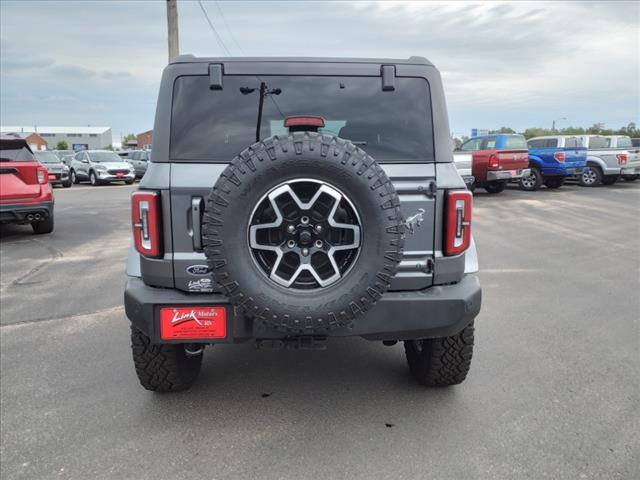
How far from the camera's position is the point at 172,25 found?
17.2m

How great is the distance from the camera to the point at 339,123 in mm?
2975

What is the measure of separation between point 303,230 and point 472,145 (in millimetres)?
15189

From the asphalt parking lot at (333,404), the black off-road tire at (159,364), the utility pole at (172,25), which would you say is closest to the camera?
the asphalt parking lot at (333,404)

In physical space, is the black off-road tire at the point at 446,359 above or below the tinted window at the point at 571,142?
below

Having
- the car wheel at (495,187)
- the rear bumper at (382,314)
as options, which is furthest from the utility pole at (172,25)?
the rear bumper at (382,314)

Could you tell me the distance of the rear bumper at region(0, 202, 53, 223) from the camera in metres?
8.38

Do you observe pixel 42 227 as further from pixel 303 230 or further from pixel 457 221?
pixel 457 221

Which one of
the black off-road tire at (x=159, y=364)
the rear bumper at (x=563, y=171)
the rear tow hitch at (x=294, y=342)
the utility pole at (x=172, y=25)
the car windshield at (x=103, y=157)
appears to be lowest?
the black off-road tire at (x=159, y=364)

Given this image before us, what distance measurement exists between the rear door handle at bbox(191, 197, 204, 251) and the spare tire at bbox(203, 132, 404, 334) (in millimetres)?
283

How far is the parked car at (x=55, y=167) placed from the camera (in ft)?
69.3

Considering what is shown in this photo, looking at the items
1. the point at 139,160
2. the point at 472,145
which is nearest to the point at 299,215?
the point at 472,145

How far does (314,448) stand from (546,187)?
17970mm

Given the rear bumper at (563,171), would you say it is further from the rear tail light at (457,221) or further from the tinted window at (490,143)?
the rear tail light at (457,221)

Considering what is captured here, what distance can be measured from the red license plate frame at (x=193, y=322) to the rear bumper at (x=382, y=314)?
0.02 meters
